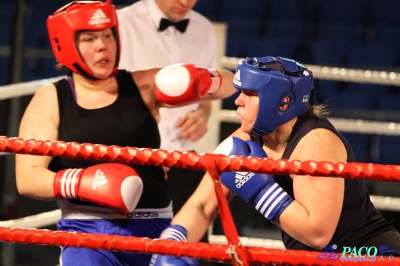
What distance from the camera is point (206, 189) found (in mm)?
1839

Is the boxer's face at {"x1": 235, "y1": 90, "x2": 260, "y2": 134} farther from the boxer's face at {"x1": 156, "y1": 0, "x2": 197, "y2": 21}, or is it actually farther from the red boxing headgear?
the boxer's face at {"x1": 156, "y1": 0, "x2": 197, "y2": 21}

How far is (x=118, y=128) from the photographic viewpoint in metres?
2.01

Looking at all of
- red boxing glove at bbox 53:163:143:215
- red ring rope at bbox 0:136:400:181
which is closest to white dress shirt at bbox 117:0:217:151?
red boxing glove at bbox 53:163:143:215

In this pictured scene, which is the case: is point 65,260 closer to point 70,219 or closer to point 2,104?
point 70,219

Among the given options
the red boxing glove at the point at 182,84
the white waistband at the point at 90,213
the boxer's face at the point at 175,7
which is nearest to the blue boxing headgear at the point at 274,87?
the red boxing glove at the point at 182,84

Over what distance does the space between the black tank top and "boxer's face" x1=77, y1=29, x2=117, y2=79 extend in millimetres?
92

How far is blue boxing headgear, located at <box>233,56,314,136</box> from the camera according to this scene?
170cm

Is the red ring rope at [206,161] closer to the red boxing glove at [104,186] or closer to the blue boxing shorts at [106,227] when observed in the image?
the red boxing glove at [104,186]

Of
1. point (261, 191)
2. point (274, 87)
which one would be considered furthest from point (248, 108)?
point (261, 191)

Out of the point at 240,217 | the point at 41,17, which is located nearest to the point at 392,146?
the point at 240,217

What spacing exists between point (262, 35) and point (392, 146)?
148 cm

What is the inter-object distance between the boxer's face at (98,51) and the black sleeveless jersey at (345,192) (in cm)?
61

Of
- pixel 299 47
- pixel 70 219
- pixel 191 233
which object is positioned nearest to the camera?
pixel 191 233

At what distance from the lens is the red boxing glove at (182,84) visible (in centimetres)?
205
